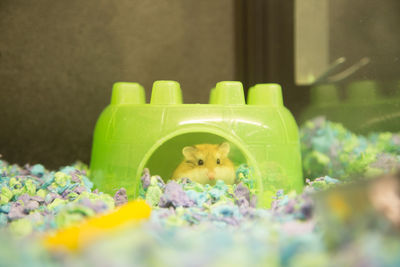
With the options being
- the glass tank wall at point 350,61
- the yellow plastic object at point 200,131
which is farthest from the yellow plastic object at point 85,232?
the glass tank wall at point 350,61

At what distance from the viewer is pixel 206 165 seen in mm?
1948

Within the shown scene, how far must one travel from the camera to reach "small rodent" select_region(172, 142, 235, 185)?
1915mm

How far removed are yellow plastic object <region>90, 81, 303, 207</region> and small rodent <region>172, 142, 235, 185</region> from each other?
0.14 m

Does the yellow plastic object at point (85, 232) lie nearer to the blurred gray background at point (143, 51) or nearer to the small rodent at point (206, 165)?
the small rodent at point (206, 165)

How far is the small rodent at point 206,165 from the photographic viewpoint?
1.92 metres

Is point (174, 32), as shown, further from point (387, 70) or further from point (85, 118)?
point (387, 70)

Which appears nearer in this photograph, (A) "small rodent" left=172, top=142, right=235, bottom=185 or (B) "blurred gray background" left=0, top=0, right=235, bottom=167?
(A) "small rodent" left=172, top=142, right=235, bottom=185

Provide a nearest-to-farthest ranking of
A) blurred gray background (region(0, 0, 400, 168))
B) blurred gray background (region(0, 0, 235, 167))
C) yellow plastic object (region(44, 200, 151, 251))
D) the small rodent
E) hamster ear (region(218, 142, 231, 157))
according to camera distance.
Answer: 1. yellow plastic object (region(44, 200, 151, 251))
2. the small rodent
3. hamster ear (region(218, 142, 231, 157))
4. blurred gray background (region(0, 0, 400, 168))
5. blurred gray background (region(0, 0, 235, 167))

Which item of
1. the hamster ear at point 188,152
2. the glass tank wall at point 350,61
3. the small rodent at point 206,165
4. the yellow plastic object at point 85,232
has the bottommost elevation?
the small rodent at point 206,165

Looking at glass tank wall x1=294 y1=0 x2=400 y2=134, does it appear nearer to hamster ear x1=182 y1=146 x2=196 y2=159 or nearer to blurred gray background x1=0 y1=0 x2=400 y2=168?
blurred gray background x1=0 y1=0 x2=400 y2=168

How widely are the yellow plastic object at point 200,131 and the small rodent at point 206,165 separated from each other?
14cm

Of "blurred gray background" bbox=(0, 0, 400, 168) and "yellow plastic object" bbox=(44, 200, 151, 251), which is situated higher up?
"blurred gray background" bbox=(0, 0, 400, 168)

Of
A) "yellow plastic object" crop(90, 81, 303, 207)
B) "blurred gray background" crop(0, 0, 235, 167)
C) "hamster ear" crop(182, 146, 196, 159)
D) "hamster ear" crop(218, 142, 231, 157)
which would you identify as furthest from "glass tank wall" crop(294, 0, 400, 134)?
"hamster ear" crop(182, 146, 196, 159)

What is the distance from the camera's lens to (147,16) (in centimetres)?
274
